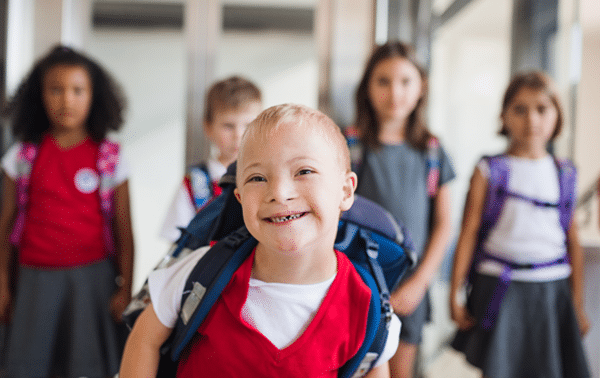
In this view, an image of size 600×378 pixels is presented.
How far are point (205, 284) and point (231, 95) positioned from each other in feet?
3.28

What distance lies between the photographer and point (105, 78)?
1.87m

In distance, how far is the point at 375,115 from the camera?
70.4 inches

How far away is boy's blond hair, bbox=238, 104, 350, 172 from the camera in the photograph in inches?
29.9

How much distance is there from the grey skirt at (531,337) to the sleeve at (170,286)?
1236 mm

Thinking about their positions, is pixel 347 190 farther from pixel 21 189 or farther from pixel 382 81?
pixel 21 189

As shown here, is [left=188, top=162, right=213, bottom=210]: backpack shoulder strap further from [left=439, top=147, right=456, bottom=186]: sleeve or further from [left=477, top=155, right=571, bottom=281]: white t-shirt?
[left=477, top=155, right=571, bottom=281]: white t-shirt

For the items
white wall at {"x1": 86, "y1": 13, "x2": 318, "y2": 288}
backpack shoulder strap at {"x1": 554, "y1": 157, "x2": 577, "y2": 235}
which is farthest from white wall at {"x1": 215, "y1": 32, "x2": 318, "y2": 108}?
backpack shoulder strap at {"x1": 554, "y1": 157, "x2": 577, "y2": 235}

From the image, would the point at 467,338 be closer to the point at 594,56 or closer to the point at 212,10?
the point at 594,56

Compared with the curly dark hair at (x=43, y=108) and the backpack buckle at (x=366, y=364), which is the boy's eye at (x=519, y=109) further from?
the curly dark hair at (x=43, y=108)

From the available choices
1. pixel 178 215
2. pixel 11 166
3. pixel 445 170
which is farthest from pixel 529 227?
pixel 11 166

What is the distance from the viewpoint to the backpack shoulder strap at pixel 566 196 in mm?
1675

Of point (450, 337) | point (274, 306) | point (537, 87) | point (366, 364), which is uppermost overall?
point (537, 87)

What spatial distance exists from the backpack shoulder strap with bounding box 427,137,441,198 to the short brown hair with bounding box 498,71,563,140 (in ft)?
1.29

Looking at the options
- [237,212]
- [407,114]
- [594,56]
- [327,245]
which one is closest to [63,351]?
[237,212]
